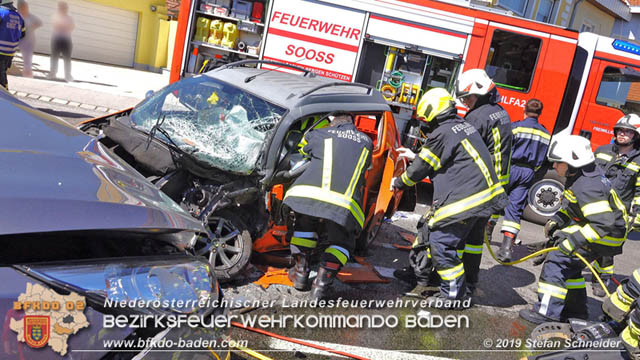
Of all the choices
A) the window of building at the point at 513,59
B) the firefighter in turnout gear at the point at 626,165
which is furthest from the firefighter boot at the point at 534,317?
the window of building at the point at 513,59

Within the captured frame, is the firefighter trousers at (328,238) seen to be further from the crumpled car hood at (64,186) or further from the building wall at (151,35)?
the building wall at (151,35)

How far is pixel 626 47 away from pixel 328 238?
6.85 m

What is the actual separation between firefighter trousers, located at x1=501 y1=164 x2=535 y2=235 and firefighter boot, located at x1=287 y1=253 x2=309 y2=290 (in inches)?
113

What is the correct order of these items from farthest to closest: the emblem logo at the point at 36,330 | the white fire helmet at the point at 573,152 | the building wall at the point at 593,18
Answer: the building wall at the point at 593,18
the white fire helmet at the point at 573,152
the emblem logo at the point at 36,330

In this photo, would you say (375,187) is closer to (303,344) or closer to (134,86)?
(303,344)

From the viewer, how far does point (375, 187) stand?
15.7 ft

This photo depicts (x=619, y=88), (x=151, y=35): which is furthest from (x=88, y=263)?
(x=151, y=35)

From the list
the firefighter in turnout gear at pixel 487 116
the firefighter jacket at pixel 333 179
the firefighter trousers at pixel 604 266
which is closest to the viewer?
the firefighter jacket at pixel 333 179

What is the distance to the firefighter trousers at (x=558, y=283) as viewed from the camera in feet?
13.3

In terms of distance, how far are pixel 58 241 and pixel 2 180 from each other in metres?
0.27

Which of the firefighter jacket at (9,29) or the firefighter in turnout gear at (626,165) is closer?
the firefighter in turnout gear at (626,165)

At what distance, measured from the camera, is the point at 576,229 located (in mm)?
3984

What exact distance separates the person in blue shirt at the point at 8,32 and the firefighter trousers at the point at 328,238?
6.05 meters

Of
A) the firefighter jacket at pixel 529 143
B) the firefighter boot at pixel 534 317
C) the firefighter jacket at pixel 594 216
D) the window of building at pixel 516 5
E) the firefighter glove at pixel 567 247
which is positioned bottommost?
the firefighter boot at pixel 534 317
